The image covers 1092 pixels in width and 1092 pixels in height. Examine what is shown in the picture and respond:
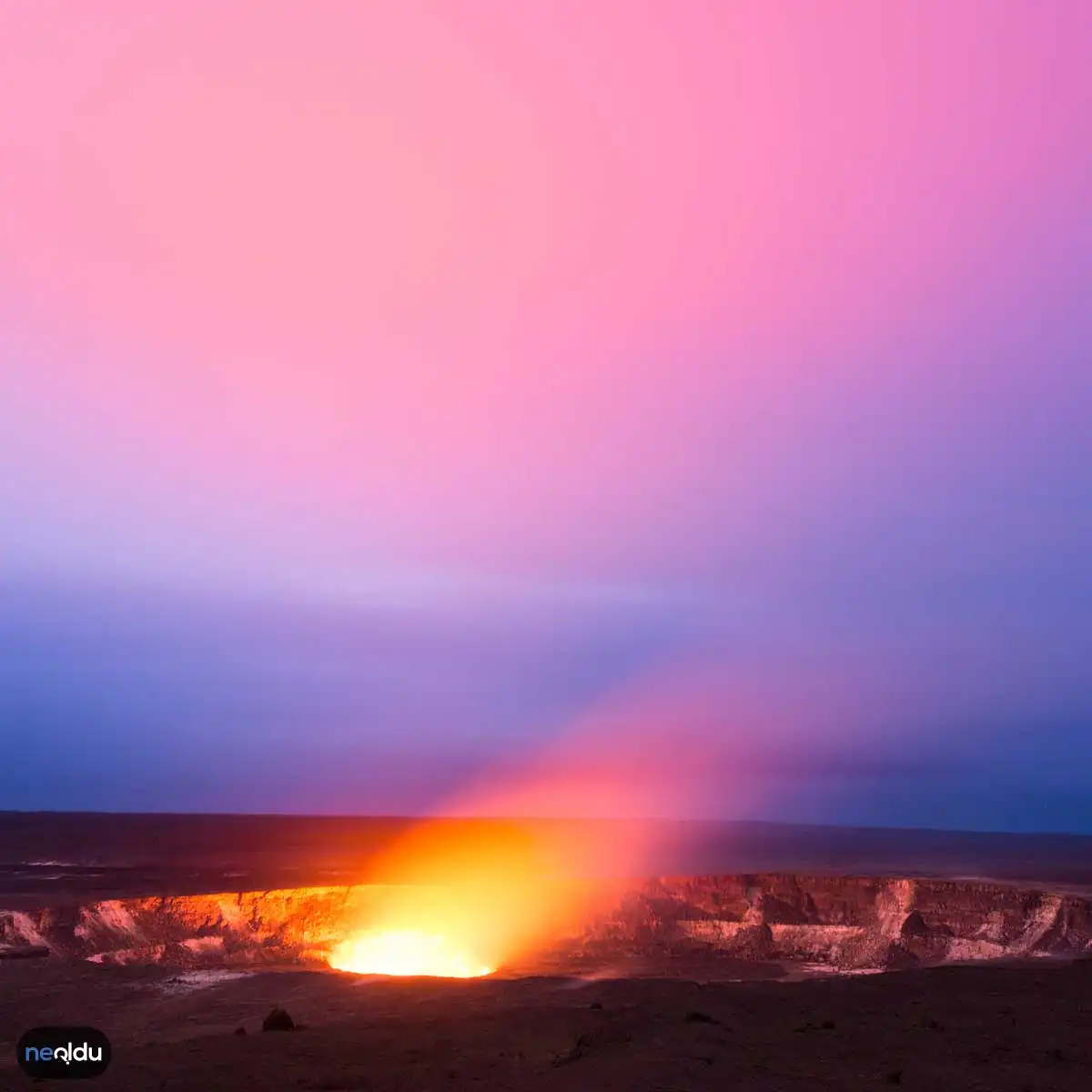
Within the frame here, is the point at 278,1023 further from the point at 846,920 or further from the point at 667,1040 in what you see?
the point at 846,920

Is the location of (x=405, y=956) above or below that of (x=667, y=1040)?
below

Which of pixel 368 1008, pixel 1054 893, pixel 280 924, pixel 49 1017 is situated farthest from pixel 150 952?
pixel 1054 893

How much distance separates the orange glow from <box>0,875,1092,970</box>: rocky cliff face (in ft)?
3.89

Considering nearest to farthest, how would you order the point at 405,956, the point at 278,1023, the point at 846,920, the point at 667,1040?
1. the point at 667,1040
2. the point at 278,1023
3. the point at 405,956
4. the point at 846,920

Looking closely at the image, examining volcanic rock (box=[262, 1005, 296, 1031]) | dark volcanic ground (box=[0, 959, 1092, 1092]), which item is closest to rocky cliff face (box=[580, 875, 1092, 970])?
dark volcanic ground (box=[0, 959, 1092, 1092])

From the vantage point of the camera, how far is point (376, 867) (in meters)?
116

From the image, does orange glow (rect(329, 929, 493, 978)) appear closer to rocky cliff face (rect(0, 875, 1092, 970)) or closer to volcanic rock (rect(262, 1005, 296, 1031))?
rocky cliff face (rect(0, 875, 1092, 970))

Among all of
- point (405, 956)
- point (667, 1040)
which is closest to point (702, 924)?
point (405, 956)

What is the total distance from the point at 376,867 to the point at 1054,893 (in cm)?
8628

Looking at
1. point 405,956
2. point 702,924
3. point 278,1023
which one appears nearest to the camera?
point 278,1023

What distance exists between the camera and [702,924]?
5241cm

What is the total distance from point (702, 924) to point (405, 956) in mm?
17014

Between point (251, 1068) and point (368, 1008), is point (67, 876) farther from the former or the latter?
point (251, 1068)

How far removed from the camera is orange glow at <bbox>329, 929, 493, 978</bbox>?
45.6 metres
